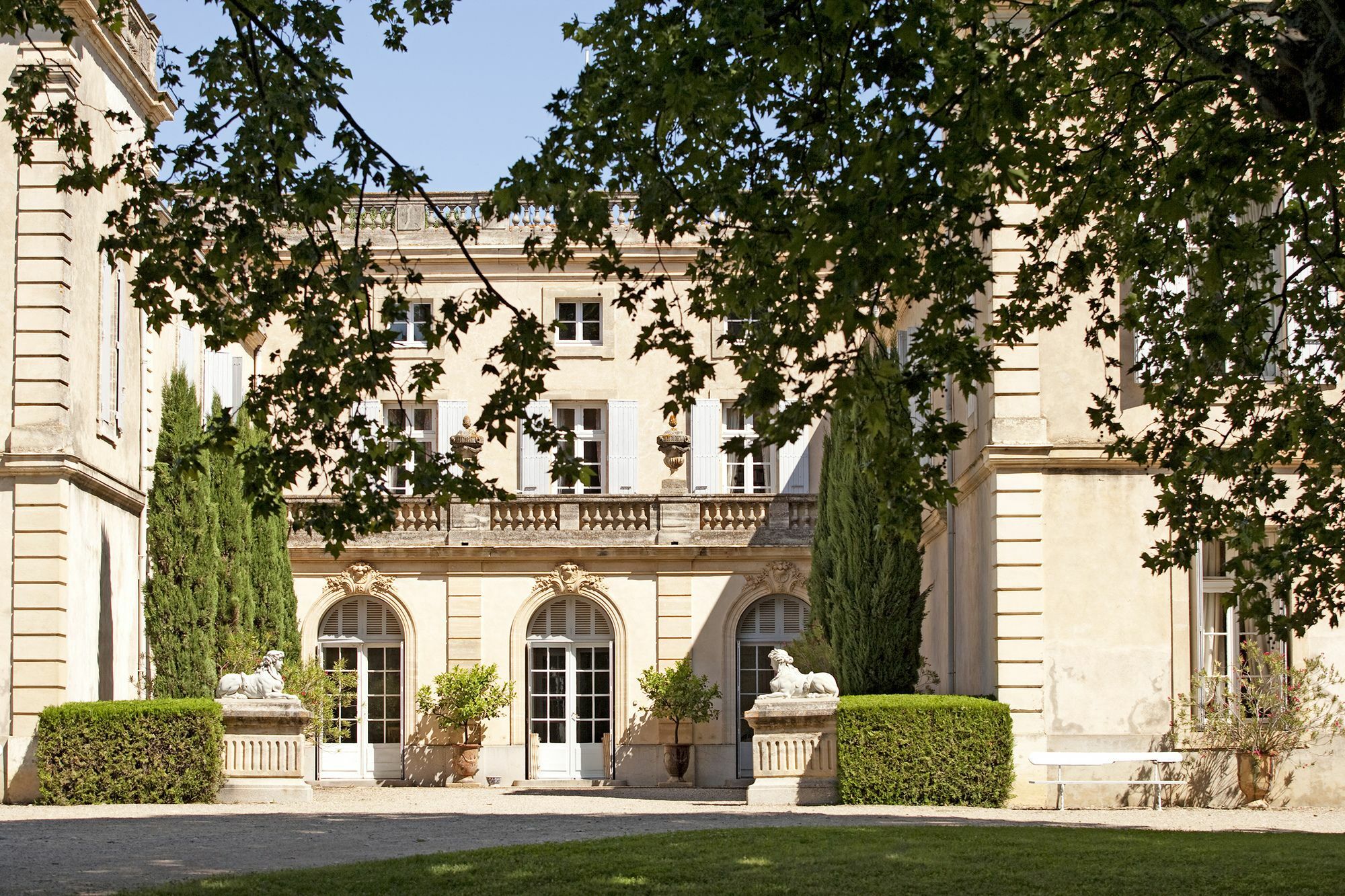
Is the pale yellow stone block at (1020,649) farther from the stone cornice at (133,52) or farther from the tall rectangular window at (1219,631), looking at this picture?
the stone cornice at (133,52)

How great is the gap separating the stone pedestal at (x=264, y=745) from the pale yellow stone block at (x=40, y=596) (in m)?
1.93

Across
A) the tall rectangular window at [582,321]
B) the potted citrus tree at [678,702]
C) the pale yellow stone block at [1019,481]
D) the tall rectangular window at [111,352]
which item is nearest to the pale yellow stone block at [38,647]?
the tall rectangular window at [111,352]

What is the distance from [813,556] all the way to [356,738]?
7487mm

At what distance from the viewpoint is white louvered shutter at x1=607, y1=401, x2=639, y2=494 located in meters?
25.5

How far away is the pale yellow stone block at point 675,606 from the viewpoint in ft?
79.5

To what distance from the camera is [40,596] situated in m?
17.5

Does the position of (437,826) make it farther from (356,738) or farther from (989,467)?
(356,738)

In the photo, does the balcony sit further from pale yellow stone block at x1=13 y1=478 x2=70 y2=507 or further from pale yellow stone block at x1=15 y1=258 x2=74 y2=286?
pale yellow stone block at x1=15 y1=258 x2=74 y2=286

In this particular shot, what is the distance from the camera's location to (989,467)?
16375 mm

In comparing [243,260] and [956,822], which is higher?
[243,260]

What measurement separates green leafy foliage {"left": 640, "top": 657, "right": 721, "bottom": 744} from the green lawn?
12.0 m

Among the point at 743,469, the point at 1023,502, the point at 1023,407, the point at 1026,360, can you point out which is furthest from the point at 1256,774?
the point at 743,469

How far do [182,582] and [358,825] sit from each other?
25.7 ft

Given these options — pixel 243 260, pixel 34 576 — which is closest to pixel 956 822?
pixel 243 260
